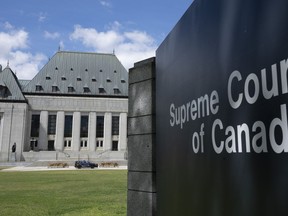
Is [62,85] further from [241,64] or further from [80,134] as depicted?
[241,64]

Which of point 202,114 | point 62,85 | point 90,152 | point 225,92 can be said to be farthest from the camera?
point 62,85

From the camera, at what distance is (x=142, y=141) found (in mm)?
5516

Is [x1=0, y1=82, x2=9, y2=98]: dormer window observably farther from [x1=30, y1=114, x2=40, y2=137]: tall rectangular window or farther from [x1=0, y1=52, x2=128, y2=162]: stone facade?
[x1=30, y1=114, x2=40, y2=137]: tall rectangular window

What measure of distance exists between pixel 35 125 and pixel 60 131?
678cm

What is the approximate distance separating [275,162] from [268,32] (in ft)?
3.00

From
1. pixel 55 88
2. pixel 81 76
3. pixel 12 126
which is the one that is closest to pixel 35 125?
pixel 12 126

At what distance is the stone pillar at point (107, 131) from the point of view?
3219 inches

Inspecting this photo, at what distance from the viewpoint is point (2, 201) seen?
13531mm

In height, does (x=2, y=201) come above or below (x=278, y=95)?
below

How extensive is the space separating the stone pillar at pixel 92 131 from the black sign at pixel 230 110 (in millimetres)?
78512

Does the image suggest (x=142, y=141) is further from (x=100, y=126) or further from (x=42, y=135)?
(x=100, y=126)

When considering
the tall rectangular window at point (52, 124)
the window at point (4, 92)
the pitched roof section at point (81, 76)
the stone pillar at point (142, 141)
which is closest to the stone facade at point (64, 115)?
the pitched roof section at point (81, 76)

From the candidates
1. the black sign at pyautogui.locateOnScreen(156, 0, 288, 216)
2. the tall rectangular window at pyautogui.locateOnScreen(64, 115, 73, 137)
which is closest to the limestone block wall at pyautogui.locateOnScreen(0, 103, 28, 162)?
the tall rectangular window at pyautogui.locateOnScreen(64, 115, 73, 137)

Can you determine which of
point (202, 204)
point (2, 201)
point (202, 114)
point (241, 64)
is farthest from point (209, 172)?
point (2, 201)
